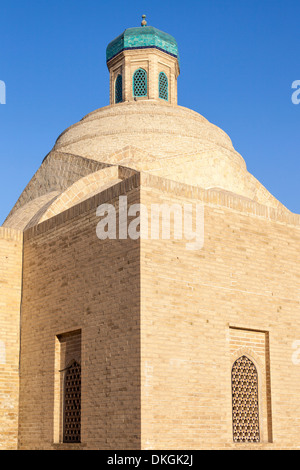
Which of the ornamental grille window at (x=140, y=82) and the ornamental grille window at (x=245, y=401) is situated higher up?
the ornamental grille window at (x=140, y=82)

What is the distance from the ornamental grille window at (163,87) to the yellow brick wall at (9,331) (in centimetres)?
592

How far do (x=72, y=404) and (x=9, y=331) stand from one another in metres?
1.47

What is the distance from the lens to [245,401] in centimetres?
685

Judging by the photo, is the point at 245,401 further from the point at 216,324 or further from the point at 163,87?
the point at 163,87

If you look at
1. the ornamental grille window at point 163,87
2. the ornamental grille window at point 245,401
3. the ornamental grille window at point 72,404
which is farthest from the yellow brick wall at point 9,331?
the ornamental grille window at point 163,87

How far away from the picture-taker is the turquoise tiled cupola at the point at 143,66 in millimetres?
12891

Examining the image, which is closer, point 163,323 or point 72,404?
point 163,323

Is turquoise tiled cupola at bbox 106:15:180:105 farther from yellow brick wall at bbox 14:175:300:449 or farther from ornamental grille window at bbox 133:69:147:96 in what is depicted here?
yellow brick wall at bbox 14:175:300:449

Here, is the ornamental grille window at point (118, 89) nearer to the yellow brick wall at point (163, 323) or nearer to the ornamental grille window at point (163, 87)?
the ornamental grille window at point (163, 87)

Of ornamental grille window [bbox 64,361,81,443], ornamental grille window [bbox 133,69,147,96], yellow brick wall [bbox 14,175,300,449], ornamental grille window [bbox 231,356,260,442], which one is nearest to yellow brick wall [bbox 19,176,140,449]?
yellow brick wall [bbox 14,175,300,449]

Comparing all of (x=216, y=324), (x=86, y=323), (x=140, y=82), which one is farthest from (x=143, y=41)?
(x=216, y=324)

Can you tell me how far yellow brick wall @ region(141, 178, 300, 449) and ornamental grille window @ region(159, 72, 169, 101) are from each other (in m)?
6.28

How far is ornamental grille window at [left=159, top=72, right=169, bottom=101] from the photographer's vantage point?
13.1m
